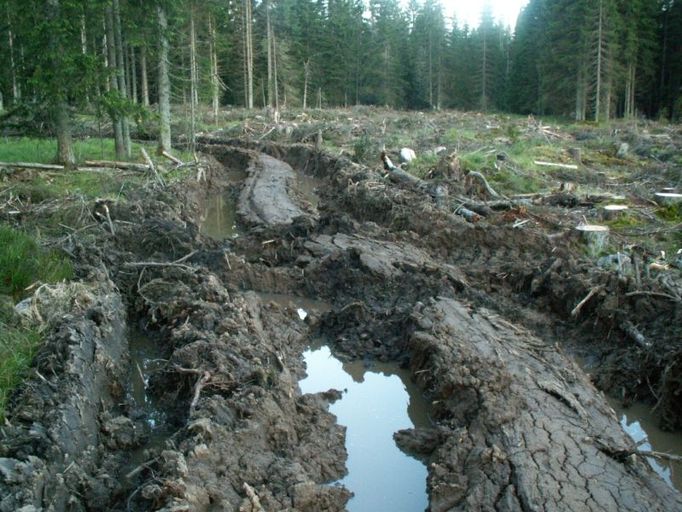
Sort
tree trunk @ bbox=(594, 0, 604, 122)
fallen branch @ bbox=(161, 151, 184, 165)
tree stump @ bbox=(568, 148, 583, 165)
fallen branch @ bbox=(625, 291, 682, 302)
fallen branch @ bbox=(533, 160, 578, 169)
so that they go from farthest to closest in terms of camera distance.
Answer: tree trunk @ bbox=(594, 0, 604, 122) → tree stump @ bbox=(568, 148, 583, 165) → fallen branch @ bbox=(161, 151, 184, 165) → fallen branch @ bbox=(533, 160, 578, 169) → fallen branch @ bbox=(625, 291, 682, 302)

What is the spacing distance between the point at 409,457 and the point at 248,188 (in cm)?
1389

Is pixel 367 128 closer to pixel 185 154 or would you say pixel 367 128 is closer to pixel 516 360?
pixel 185 154

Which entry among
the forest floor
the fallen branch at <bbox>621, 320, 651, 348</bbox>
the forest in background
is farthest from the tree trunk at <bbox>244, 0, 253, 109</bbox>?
A: the fallen branch at <bbox>621, 320, 651, 348</bbox>

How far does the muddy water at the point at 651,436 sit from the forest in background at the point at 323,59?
14805 millimetres

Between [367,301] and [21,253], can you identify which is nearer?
[21,253]

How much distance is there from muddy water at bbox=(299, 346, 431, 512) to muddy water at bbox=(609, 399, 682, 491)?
224 cm

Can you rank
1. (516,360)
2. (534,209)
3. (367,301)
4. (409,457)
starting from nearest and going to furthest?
(409,457), (516,360), (367,301), (534,209)

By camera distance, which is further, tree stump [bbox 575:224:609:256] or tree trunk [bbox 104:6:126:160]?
tree trunk [bbox 104:6:126:160]

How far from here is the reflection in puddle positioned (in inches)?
623

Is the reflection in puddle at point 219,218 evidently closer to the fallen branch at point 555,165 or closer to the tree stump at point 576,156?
the fallen branch at point 555,165

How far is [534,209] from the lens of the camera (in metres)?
13.9

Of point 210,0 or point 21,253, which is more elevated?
point 210,0

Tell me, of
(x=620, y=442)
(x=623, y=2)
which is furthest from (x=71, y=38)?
(x=623, y=2)

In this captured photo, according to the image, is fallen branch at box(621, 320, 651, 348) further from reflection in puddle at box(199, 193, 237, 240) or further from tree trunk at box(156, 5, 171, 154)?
tree trunk at box(156, 5, 171, 154)
